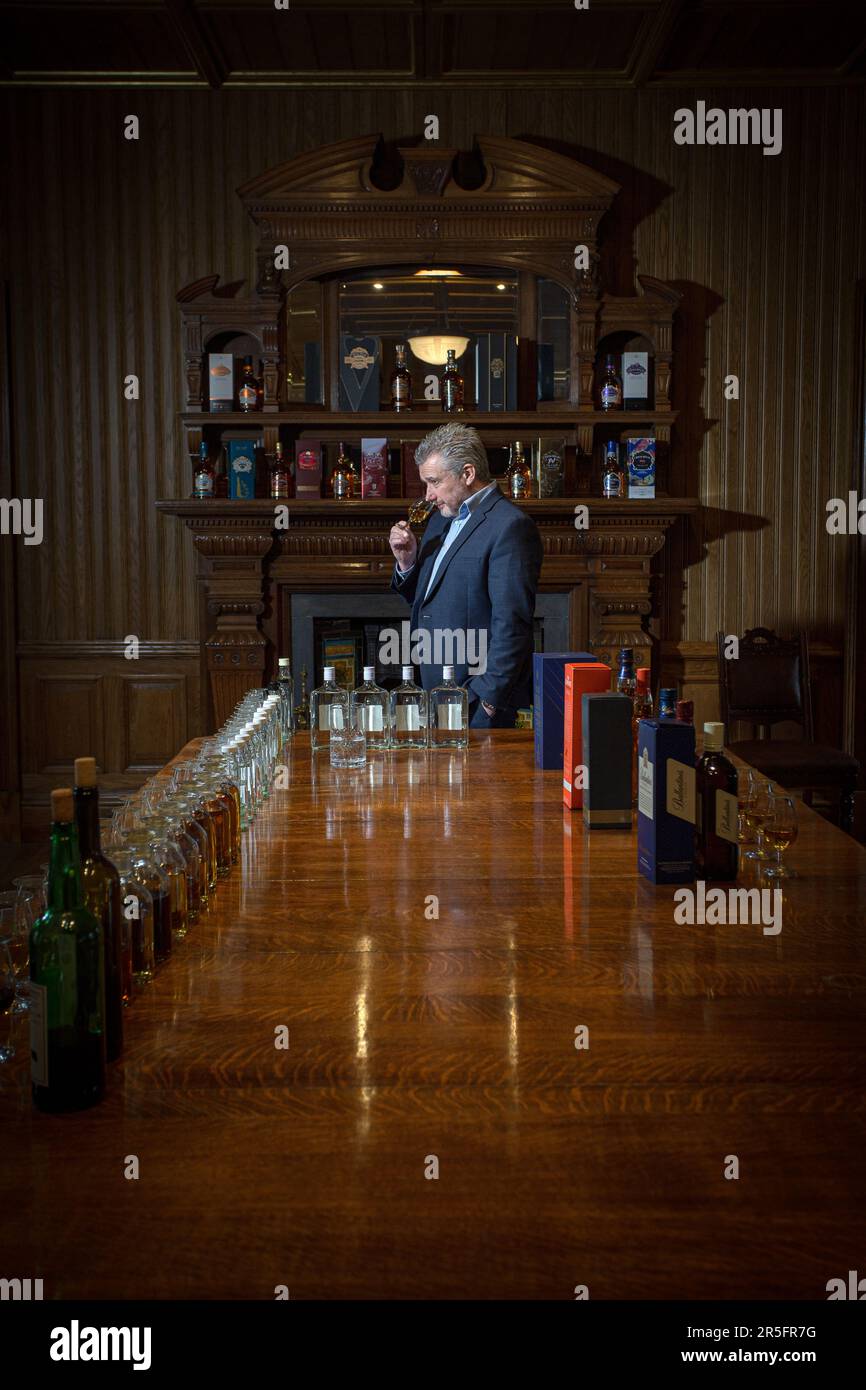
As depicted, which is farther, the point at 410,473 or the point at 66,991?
the point at 410,473

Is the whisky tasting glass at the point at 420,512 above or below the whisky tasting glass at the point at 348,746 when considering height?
above

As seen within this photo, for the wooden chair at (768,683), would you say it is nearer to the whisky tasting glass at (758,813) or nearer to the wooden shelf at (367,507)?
the wooden shelf at (367,507)

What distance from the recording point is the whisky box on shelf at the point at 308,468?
5352mm

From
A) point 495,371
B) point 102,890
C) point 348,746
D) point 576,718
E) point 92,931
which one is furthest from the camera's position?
point 495,371

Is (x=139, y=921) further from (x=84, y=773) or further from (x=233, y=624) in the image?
(x=233, y=624)

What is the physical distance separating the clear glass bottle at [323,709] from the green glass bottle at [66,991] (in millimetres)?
1885

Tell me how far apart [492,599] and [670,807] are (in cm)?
204

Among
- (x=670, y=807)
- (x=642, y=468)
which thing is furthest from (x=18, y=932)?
(x=642, y=468)

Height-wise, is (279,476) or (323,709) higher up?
(279,476)

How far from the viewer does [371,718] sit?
3.19 m

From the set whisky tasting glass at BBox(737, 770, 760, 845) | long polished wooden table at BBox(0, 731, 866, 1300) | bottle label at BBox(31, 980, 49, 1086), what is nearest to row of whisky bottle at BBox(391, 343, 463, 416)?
whisky tasting glass at BBox(737, 770, 760, 845)

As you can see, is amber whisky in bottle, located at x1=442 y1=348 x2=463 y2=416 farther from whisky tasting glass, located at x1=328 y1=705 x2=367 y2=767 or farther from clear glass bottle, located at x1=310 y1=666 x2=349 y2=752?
whisky tasting glass, located at x1=328 y1=705 x2=367 y2=767

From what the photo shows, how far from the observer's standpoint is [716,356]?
18.1 feet

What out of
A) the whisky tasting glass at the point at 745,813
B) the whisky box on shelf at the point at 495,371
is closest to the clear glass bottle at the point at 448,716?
the whisky tasting glass at the point at 745,813
